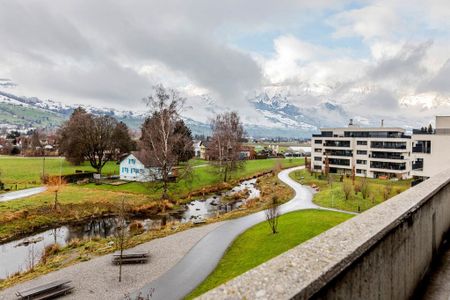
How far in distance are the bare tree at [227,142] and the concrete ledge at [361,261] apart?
5332cm

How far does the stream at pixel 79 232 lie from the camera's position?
74.8 feet

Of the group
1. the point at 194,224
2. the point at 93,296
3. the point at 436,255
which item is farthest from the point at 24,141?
the point at 436,255

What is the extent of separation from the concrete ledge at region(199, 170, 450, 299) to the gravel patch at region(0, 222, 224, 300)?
14417 mm

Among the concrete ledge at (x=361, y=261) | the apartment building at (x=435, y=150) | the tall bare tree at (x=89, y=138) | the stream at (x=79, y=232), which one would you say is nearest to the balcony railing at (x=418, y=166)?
the apartment building at (x=435, y=150)

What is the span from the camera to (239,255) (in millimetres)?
21125

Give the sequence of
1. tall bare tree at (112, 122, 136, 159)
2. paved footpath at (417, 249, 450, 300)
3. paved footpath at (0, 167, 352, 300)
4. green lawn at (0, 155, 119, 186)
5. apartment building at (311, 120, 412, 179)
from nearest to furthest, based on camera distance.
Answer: paved footpath at (417, 249, 450, 300) → paved footpath at (0, 167, 352, 300) → green lawn at (0, 155, 119, 186) → apartment building at (311, 120, 412, 179) → tall bare tree at (112, 122, 136, 159)

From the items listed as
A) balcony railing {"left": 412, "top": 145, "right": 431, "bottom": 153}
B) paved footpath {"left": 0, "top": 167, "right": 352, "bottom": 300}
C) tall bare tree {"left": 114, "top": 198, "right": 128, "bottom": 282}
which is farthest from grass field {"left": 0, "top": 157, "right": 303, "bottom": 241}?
balcony railing {"left": 412, "top": 145, "right": 431, "bottom": 153}

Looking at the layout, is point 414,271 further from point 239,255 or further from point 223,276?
point 239,255

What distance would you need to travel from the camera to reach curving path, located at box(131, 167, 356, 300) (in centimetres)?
1622

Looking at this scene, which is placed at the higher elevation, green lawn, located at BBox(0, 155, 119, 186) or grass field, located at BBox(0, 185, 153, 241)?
green lawn, located at BBox(0, 155, 119, 186)

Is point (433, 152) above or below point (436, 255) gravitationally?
above

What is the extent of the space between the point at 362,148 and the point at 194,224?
5295 centimetres

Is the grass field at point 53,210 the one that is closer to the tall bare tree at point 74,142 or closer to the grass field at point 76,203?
the grass field at point 76,203

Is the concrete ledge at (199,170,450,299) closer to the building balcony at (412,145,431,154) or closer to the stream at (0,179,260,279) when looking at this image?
the stream at (0,179,260,279)
